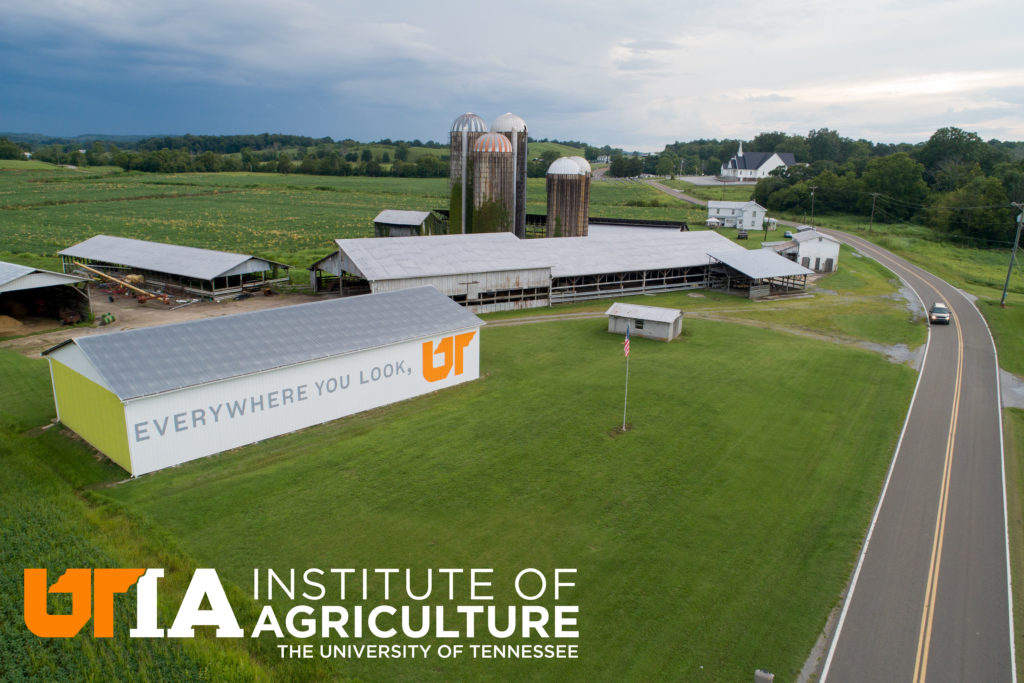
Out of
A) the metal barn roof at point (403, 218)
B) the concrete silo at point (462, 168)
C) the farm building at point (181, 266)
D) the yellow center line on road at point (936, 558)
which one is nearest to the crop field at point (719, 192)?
the metal barn roof at point (403, 218)

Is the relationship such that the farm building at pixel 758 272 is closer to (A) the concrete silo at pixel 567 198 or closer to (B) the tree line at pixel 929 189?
(A) the concrete silo at pixel 567 198

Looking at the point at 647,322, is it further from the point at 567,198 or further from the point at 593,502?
the point at 567,198

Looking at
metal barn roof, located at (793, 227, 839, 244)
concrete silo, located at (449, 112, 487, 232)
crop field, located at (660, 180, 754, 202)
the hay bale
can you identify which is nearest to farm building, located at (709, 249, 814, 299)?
metal barn roof, located at (793, 227, 839, 244)

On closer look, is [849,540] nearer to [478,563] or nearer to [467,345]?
[478,563]

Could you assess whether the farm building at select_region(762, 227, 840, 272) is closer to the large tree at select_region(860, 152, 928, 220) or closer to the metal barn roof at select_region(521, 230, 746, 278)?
the metal barn roof at select_region(521, 230, 746, 278)

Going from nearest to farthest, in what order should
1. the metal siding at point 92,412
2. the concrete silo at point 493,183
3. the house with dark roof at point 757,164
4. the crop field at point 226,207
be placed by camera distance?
the metal siding at point 92,412 < the concrete silo at point 493,183 < the crop field at point 226,207 < the house with dark roof at point 757,164

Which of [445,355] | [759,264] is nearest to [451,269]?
[445,355]
